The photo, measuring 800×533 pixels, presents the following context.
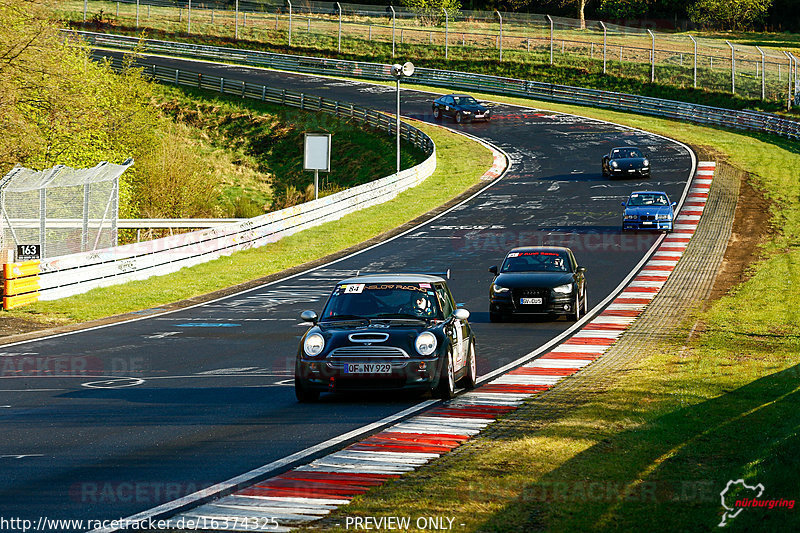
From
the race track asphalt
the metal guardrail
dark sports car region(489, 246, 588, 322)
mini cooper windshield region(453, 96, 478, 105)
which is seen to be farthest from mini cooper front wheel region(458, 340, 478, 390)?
mini cooper windshield region(453, 96, 478, 105)

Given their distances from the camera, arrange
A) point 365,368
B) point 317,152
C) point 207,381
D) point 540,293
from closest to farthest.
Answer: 1. point 365,368
2. point 207,381
3. point 540,293
4. point 317,152

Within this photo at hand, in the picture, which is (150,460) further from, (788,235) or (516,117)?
(516,117)

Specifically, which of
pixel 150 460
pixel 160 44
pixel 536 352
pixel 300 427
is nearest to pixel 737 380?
pixel 536 352

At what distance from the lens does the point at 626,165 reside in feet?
163

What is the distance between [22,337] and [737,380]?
45.8 ft

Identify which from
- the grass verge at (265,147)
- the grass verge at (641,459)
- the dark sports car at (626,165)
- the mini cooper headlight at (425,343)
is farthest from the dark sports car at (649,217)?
the mini cooper headlight at (425,343)

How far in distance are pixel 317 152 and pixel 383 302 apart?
3443cm

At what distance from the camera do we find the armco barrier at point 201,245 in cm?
2658

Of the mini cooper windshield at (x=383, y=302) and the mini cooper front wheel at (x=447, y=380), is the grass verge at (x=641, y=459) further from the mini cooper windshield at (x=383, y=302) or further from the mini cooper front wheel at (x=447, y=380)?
the mini cooper windshield at (x=383, y=302)

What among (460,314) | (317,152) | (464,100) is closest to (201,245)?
(317,152)

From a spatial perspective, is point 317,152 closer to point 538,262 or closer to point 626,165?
point 626,165

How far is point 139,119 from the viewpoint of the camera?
5131cm

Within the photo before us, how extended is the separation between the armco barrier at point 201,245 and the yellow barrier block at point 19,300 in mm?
300

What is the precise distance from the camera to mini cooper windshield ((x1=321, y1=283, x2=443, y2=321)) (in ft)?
44.5
